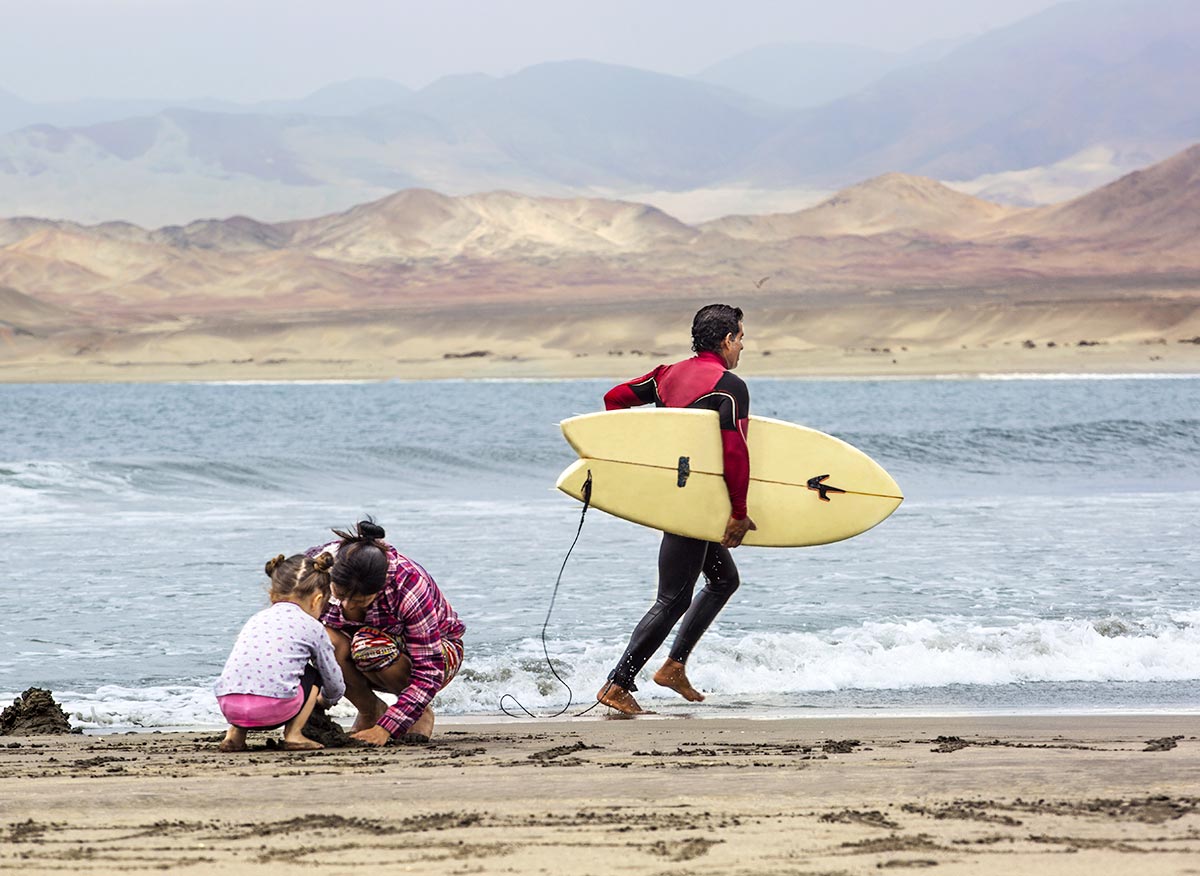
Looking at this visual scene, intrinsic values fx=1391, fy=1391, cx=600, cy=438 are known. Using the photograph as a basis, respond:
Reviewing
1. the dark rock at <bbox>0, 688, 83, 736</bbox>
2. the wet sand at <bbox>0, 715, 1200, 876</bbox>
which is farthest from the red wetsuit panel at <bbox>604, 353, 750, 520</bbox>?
the dark rock at <bbox>0, 688, 83, 736</bbox>

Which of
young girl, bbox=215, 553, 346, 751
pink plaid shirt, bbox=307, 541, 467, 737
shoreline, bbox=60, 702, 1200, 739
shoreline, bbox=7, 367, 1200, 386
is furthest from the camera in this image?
shoreline, bbox=7, 367, 1200, 386

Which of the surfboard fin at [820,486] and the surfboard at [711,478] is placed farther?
the surfboard fin at [820,486]

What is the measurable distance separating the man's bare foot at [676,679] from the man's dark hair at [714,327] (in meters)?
1.33

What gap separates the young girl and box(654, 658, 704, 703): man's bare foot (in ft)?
5.59

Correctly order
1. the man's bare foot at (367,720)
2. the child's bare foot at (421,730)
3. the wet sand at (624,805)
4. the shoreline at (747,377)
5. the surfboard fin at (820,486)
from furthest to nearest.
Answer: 1. the shoreline at (747,377)
2. the surfboard fin at (820,486)
3. the man's bare foot at (367,720)
4. the child's bare foot at (421,730)
5. the wet sand at (624,805)

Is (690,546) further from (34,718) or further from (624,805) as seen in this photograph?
(34,718)

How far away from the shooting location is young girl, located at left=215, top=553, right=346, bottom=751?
172 inches

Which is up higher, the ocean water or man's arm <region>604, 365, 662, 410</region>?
man's arm <region>604, 365, 662, 410</region>

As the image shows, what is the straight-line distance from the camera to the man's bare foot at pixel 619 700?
560cm

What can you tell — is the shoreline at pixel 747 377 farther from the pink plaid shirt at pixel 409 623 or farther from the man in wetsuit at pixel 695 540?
the pink plaid shirt at pixel 409 623

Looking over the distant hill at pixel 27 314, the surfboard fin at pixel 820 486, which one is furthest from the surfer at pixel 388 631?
the distant hill at pixel 27 314

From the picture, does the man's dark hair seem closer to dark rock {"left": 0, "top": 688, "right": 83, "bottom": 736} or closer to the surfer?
the surfer

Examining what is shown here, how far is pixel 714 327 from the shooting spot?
565 centimetres

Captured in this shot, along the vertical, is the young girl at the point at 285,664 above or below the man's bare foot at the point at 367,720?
above
